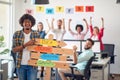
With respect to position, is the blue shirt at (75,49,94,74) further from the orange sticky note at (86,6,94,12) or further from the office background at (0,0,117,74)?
the orange sticky note at (86,6,94,12)

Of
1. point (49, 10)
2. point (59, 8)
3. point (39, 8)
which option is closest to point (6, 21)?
point (39, 8)

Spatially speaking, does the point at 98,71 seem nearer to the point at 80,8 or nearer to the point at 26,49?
the point at 26,49

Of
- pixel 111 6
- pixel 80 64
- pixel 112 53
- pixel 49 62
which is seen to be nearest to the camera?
pixel 49 62

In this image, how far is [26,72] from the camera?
132 inches

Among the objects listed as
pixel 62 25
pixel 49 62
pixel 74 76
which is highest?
pixel 62 25

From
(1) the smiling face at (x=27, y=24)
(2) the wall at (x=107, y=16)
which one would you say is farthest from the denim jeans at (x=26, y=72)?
(2) the wall at (x=107, y=16)

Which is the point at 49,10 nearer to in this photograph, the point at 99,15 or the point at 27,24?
the point at 99,15

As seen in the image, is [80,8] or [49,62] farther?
[80,8]

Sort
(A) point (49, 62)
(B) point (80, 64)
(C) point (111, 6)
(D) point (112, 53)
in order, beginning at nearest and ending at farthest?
(A) point (49, 62) → (B) point (80, 64) → (D) point (112, 53) → (C) point (111, 6)

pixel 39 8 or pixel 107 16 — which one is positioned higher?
pixel 39 8

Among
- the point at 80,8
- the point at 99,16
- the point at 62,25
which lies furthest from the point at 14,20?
the point at 99,16

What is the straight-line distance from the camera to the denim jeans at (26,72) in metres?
3.31

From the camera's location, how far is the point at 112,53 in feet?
22.7

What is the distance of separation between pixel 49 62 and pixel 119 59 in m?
4.44
